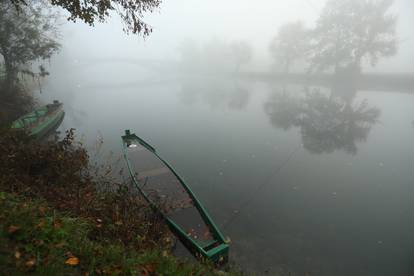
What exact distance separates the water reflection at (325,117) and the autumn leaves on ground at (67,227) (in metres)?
15.6

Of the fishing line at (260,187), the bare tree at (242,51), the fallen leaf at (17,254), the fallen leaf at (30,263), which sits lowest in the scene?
the fishing line at (260,187)

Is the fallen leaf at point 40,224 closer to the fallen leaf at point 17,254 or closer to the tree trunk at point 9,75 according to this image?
the fallen leaf at point 17,254

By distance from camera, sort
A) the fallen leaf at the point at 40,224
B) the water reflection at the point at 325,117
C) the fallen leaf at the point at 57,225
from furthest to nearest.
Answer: the water reflection at the point at 325,117 → the fallen leaf at the point at 57,225 → the fallen leaf at the point at 40,224

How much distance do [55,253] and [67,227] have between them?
37.4 inches

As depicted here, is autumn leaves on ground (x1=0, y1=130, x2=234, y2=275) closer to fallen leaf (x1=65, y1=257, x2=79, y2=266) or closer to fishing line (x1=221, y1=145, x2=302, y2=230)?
fallen leaf (x1=65, y1=257, x2=79, y2=266)

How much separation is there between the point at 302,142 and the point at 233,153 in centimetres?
660

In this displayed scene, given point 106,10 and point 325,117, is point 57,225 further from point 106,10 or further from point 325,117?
point 325,117

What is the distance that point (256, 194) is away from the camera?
1252 centimetres

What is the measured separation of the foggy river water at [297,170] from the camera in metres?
8.86

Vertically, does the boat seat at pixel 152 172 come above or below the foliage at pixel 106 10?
below

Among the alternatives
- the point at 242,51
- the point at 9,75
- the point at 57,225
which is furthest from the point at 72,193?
the point at 242,51

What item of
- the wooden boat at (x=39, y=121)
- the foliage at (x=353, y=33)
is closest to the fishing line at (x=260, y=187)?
the wooden boat at (x=39, y=121)

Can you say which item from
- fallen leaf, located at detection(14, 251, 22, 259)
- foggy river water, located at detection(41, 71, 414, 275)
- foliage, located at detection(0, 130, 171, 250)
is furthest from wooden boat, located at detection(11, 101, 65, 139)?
fallen leaf, located at detection(14, 251, 22, 259)

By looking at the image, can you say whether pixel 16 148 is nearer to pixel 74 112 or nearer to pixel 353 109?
pixel 74 112
